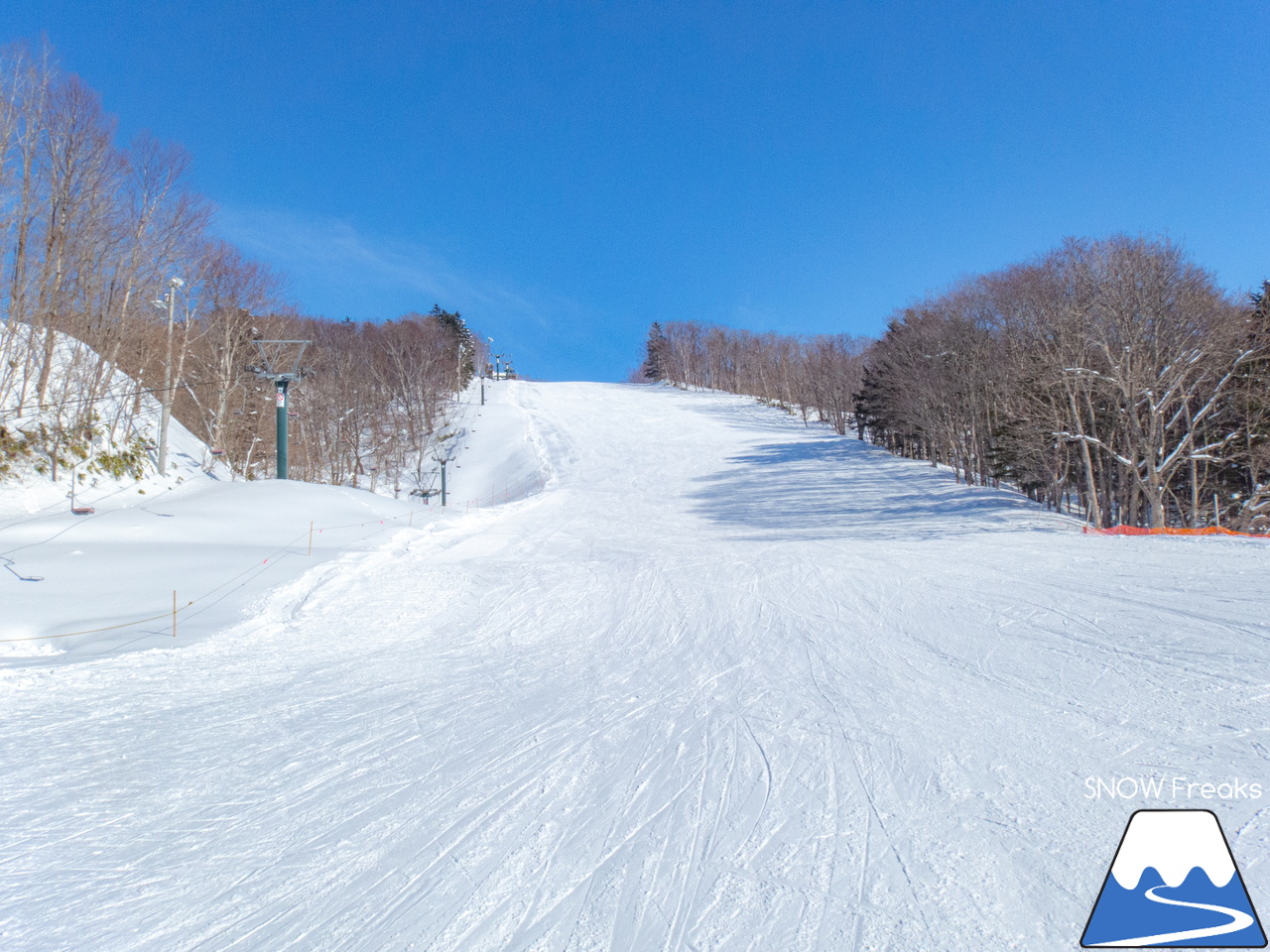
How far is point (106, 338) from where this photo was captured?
1761 centimetres

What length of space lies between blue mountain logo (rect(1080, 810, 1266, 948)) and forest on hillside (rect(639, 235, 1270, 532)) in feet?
→ 57.8

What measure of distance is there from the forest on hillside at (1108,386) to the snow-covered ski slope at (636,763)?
28.8 feet

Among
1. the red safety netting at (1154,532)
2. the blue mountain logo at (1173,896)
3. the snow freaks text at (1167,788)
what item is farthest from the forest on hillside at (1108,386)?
the blue mountain logo at (1173,896)

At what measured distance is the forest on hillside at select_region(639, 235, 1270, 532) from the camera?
59.4ft

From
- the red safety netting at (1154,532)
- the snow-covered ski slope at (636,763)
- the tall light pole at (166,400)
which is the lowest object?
the snow-covered ski slope at (636,763)

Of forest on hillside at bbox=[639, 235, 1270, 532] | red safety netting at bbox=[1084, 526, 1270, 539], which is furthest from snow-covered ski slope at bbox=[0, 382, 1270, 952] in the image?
forest on hillside at bbox=[639, 235, 1270, 532]

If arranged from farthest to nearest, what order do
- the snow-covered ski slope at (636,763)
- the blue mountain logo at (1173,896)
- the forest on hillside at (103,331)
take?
the forest on hillside at (103,331)
the snow-covered ski slope at (636,763)
the blue mountain logo at (1173,896)

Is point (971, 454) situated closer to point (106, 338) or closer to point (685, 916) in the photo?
point (685, 916)

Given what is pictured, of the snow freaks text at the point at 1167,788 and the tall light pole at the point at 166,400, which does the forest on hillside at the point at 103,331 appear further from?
the snow freaks text at the point at 1167,788

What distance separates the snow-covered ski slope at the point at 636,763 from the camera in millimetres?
3182

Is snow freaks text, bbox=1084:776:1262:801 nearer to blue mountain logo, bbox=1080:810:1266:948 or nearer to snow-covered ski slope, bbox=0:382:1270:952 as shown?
snow-covered ski slope, bbox=0:382:1270:952

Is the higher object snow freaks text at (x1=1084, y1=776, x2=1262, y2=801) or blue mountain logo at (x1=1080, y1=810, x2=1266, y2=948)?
blue mountain logo at (x1=1080, y1=810, x2=1266, y2=948)

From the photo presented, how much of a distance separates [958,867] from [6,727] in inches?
306

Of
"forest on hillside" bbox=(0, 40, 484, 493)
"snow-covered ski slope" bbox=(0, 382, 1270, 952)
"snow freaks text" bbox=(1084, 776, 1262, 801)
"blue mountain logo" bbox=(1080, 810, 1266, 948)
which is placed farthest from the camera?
"forest on hillside" bbox=(0, 40, 484, 493)
